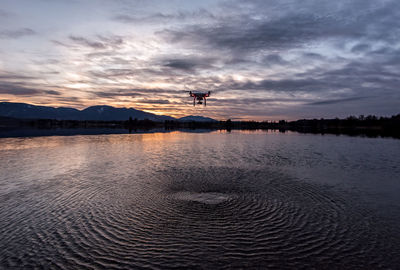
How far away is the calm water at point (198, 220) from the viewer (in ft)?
37.3

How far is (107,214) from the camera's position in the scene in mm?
16703

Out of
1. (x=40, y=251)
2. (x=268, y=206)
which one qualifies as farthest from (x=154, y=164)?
(x=40, y=251)

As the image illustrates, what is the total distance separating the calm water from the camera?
11375 mm

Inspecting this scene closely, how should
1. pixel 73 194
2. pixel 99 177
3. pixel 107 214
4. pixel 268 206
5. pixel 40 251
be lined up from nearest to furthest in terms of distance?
pixel 40 251, pixel 107 214, pixel 268 206, pixel 73 194, pixel 99 177

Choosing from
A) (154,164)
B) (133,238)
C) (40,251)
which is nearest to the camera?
(40,251)

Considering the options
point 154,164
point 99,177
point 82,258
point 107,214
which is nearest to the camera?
point 82,258

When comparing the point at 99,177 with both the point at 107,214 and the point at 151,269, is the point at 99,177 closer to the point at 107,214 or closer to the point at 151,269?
the point at 107,214

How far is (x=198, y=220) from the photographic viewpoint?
1560cm

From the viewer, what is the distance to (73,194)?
21.4m

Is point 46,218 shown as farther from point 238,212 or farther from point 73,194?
point 238,212

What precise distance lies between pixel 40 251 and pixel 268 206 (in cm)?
1583

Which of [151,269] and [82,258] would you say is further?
[82,258]

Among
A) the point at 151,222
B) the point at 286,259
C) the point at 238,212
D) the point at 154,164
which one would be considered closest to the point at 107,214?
the point at 151,222

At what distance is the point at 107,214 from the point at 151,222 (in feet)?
12.8
